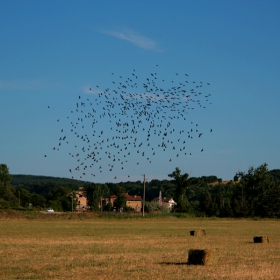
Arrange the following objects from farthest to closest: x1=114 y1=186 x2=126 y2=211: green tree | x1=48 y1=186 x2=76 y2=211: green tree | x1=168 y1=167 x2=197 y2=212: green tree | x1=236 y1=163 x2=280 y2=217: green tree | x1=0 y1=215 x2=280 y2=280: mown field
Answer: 1. x1=114 y1=186 x2=126 y2=211: green tree
2. x1=48 y1=186 x2=76 y2=211: green tree
3. x1=168 y1=167 x2=197 y2=212: green tree
4. x1=236 y1=163 x2=280 y2=217: green tree
5. x1=0 y1=215 x2=280 y2=280: mown field

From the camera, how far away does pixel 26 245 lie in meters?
31.2

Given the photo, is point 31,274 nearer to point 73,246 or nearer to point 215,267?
point 215,267

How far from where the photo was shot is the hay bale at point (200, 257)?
21969 millimetres

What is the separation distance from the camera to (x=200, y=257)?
72.5 ft

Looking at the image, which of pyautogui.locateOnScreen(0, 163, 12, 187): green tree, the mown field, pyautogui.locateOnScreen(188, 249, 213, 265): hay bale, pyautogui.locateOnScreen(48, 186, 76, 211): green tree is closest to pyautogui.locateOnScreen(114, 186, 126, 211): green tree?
pyautogui.locateOnScreen(48, 186, 76, 211): green tree

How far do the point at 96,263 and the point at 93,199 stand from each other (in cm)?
14798

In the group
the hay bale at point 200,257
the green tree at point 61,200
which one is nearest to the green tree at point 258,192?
the green tree at point 61,200

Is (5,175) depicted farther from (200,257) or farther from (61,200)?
(200,257)

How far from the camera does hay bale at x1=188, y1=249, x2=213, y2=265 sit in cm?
2197

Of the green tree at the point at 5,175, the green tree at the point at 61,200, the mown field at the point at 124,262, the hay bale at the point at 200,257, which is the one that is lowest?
the mown field at the point at 124,262

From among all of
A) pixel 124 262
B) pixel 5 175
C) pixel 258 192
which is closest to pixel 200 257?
pixel 124 262

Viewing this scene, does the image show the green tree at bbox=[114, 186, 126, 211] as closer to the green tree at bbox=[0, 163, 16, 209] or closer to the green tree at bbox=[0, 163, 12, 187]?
the green tree at bbox=[0, 163, 16, 209]

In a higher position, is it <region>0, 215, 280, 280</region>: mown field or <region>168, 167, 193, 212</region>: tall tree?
<region>168, 167, 193, 212</region>: tall tree

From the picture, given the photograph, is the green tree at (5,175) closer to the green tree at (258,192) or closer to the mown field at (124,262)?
the green tree at (258,192)
